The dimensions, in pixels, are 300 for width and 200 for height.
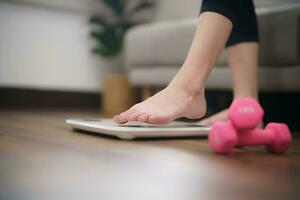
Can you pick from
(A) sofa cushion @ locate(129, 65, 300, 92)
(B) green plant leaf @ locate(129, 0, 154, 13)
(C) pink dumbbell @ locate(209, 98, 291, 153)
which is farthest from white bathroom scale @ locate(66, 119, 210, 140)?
(B) green plant leaf @ locate(129, 0, 154, 13)

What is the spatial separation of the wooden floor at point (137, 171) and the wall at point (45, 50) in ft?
4.64

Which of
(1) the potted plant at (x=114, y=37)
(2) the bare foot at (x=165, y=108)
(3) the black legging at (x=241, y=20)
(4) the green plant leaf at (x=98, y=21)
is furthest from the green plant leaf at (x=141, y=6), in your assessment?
(2) the bare foot at (x=165, y=108)

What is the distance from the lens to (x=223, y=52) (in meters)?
1.36

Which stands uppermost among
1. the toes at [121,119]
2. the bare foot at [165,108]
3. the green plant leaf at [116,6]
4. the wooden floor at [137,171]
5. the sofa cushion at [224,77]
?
the green plant leaf at [116,6]

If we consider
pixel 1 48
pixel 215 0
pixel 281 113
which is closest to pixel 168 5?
pixel 1 48

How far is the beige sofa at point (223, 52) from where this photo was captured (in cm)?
118

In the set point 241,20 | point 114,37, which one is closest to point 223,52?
point 241,20

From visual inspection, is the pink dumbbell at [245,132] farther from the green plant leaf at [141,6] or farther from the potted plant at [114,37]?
the green plant leaf at [141,6]

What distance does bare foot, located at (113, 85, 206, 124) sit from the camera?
2.95 ft

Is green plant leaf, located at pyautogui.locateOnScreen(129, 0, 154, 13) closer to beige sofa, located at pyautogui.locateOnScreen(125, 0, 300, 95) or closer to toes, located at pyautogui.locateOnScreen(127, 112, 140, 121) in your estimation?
beige sofa, located at pyautogui.locateOnScreen(125, 0, 300, 95)

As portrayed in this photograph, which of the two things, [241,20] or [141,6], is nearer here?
[241,20]

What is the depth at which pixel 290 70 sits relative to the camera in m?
1.20

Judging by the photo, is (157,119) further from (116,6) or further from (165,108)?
(116,6)

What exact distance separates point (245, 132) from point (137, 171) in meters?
0.23
